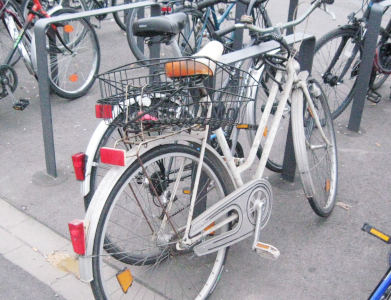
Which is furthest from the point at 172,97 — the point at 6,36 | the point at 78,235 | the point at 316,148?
the point at 6,36

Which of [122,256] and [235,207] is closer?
[235,207]

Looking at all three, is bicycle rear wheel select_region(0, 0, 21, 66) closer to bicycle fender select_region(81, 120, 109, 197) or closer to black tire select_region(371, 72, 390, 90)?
→ bicycle fender select_region(81, 120, 109, 197)

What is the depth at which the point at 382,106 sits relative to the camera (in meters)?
5.55

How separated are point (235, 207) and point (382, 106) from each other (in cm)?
354

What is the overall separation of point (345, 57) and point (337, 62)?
120 mm

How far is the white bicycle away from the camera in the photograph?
221cm

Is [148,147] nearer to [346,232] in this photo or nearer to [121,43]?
[346,232]

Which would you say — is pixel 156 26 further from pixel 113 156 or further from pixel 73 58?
pixel 73 58

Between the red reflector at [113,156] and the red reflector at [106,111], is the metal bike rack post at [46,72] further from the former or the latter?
the red reflector at [113,156]

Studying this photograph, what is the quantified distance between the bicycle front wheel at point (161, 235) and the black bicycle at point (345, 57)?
2.33m

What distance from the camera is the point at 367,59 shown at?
14.9 feet

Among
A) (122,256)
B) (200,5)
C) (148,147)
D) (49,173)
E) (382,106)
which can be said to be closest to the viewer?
(148,147)

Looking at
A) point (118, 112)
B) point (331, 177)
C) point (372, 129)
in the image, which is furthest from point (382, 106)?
point (118, 112)

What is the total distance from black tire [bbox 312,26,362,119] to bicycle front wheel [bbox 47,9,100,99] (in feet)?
7.93
